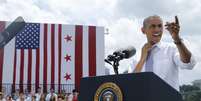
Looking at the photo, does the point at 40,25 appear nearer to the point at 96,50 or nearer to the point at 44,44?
the point at 44,44

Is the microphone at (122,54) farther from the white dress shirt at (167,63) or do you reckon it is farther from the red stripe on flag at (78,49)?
the red stripe on flag at (78,49)

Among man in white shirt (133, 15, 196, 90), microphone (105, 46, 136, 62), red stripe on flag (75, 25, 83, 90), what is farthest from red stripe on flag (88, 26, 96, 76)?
man in white shirt (133, 15, 196, 90)

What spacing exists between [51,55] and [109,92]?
49.3 ft

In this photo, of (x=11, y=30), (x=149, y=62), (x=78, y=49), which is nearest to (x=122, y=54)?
(x=149, y=62)

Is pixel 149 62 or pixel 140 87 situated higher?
pixel 149 62

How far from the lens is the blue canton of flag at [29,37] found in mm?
16844

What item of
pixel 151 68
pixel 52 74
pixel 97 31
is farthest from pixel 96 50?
pixel 151 68

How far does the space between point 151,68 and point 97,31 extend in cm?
1519

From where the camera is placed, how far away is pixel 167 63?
231 cm

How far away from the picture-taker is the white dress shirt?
2285 millimetres

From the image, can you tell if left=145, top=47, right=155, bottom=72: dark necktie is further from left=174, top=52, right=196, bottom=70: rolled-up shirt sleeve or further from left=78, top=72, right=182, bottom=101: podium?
left=78, top=72, right=182, bottom=101: podium

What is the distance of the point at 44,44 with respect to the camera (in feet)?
56.0

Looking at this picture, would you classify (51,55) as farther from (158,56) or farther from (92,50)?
(158,56)

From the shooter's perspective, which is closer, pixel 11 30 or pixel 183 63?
pixel 183 63
